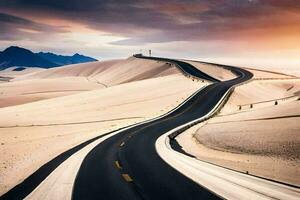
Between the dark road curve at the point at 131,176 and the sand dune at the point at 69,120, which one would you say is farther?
the sand dune at the point at 69,120

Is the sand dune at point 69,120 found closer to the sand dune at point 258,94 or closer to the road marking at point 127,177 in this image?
the road marking at point 127,177

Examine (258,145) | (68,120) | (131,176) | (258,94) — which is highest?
(258,145)

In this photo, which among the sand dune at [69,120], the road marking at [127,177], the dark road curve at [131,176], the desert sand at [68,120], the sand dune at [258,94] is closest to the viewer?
the dark road curve at [131,176]

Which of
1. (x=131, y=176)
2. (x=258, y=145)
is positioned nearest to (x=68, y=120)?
(x=258, y=145)

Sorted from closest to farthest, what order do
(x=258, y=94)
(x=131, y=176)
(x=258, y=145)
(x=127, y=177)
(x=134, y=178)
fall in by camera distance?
(x=134, y=178) → (x=127, y=177) → (x=131, y=176) → (x=258, y=145) → (x=258, y=94)

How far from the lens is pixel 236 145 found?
81.9 ft

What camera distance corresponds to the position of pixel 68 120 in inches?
2441

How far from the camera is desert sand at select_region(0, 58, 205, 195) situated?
84.9ft

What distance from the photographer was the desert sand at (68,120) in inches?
1018

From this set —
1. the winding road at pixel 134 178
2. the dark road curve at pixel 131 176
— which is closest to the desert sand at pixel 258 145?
the winding road at pixel 134 178

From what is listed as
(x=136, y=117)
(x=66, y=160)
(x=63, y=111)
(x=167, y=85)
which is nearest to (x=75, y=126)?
(x=136, y=117)

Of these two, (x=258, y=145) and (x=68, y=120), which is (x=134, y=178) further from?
(x=68, y=120)

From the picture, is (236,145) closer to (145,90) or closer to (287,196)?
(287,196)

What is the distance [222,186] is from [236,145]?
11313 mm
